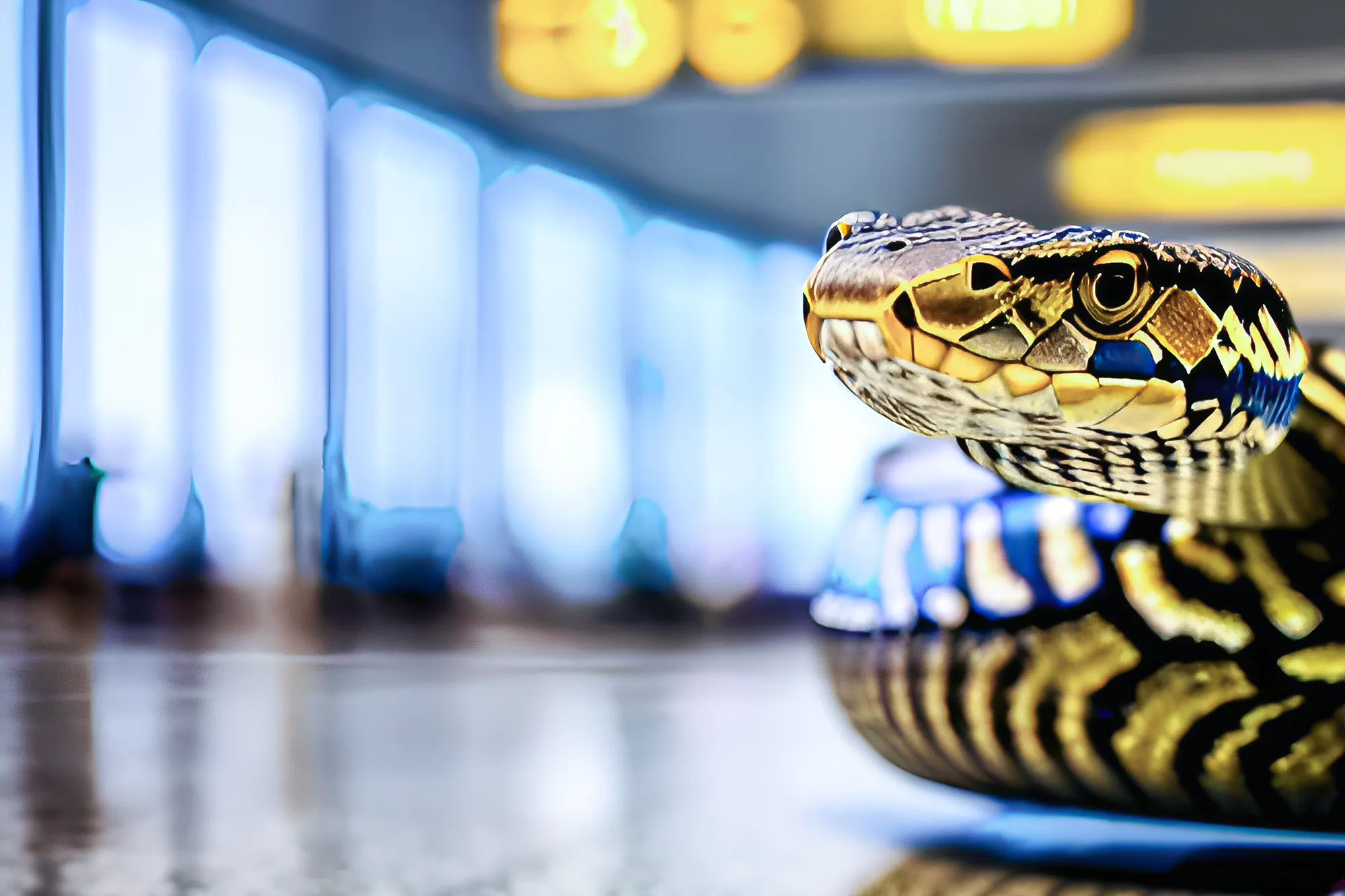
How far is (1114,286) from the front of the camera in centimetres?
58

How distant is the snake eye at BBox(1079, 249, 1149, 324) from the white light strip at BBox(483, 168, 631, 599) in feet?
20.8

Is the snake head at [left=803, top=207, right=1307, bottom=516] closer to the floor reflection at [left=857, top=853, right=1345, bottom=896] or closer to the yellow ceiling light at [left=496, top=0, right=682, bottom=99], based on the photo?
the floor reflection at [left=857, top=853, right=1345, bottom=896]

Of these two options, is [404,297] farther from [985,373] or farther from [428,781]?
[985,373]

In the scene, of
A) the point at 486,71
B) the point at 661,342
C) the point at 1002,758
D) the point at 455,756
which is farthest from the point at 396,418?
the point at 1002,758

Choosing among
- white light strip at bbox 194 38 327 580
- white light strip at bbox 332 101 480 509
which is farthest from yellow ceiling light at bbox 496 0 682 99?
white light strip at bbox 332 101 480 509

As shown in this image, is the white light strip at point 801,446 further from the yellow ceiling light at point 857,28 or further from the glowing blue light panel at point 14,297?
the yellow ceiling light at point 857,28

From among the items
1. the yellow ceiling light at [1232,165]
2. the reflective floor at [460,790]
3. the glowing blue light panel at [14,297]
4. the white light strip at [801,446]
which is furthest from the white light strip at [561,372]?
the reflective floor at [460,790]

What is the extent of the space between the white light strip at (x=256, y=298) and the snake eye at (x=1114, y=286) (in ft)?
15.8

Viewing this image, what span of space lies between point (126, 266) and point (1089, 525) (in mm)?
4451

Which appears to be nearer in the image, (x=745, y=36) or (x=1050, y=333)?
(x=1050, y=333)

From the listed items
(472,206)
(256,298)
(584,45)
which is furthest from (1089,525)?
(472,206)

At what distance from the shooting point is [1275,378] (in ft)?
2.10

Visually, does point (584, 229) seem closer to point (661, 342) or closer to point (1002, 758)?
point (661, 342)

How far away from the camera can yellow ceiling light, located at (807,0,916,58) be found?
2.60m
